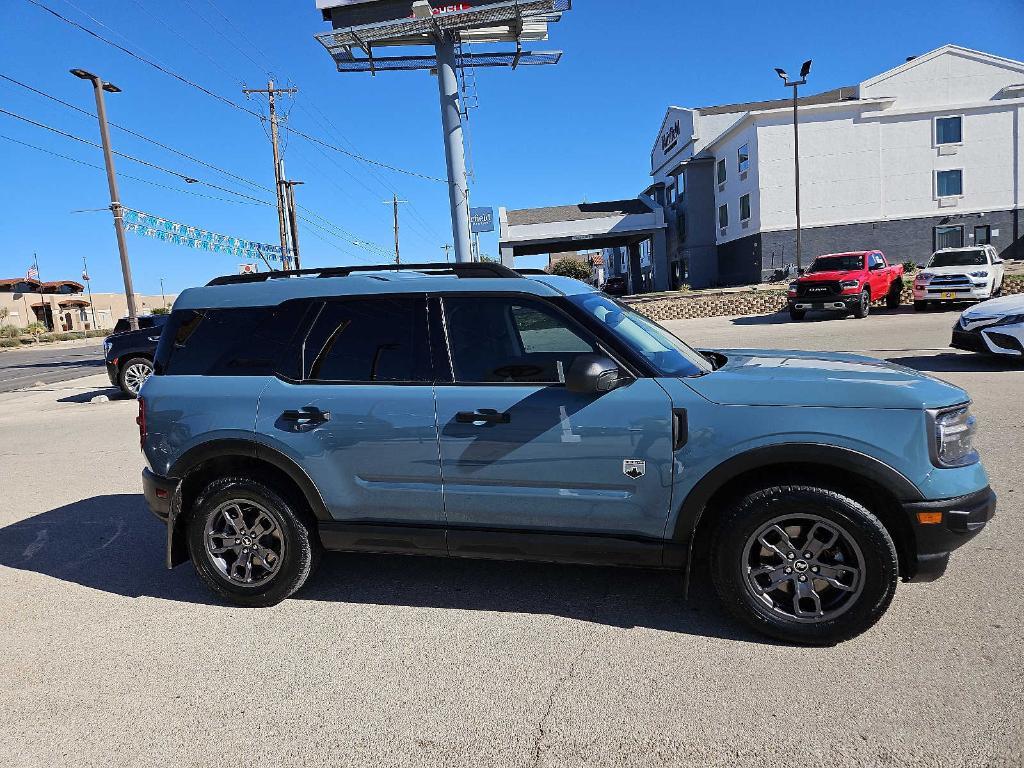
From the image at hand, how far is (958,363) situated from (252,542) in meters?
11.3

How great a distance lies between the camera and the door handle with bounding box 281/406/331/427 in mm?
3547

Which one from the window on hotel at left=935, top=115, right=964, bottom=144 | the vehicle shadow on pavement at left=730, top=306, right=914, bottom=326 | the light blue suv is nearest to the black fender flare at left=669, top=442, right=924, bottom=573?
the light blue suv

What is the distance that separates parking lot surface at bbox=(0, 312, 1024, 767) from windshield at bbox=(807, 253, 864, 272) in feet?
58.1

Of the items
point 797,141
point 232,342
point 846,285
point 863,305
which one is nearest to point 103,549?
point 232,342

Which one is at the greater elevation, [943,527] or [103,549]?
[943,527]

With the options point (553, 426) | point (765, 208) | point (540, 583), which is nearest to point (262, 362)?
point (553, 426)

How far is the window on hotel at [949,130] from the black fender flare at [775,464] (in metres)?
41.9

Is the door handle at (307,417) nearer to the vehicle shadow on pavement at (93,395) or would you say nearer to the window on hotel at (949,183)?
the vehicle shadow on pavement at (93,395)

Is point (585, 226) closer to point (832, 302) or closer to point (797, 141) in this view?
point (797, 141)

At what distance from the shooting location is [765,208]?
36.8 metres

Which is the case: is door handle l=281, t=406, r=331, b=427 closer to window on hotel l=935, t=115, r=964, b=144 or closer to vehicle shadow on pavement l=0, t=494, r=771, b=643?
vehicle shadow on pavement l=0, t=494, r=771, b=643

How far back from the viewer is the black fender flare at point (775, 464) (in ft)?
9.54

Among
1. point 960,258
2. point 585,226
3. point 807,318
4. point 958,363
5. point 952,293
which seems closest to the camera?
point 958,363

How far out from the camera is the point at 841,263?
67.3ft
